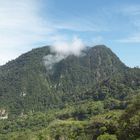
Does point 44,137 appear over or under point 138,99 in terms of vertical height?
under

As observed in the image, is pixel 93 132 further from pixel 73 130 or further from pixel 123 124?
pixel 73 130

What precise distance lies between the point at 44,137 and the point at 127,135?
5480 centimetres

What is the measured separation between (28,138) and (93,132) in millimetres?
22030

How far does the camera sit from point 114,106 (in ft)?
619

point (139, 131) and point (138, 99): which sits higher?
point (138, 99)

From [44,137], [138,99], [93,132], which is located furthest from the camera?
[44,137]

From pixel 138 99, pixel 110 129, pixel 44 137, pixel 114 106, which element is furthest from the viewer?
pixel 114 106

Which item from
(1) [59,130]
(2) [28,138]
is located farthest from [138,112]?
(1) [59,130]

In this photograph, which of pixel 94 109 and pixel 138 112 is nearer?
pixel 138 112

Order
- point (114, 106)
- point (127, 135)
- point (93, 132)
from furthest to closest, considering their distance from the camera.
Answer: point (114, 106)
point (93, 132)
point (127, 135)

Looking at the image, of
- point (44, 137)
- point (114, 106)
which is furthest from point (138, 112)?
point (114, 106)

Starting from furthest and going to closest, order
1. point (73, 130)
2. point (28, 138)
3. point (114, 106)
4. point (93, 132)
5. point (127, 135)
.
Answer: point (114, 106), point (73, 130), point (28, 138), point (93, 132), point (127, 135)

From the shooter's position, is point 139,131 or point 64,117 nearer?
point 139,131

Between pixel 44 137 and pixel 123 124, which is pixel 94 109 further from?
pixel 123 124
